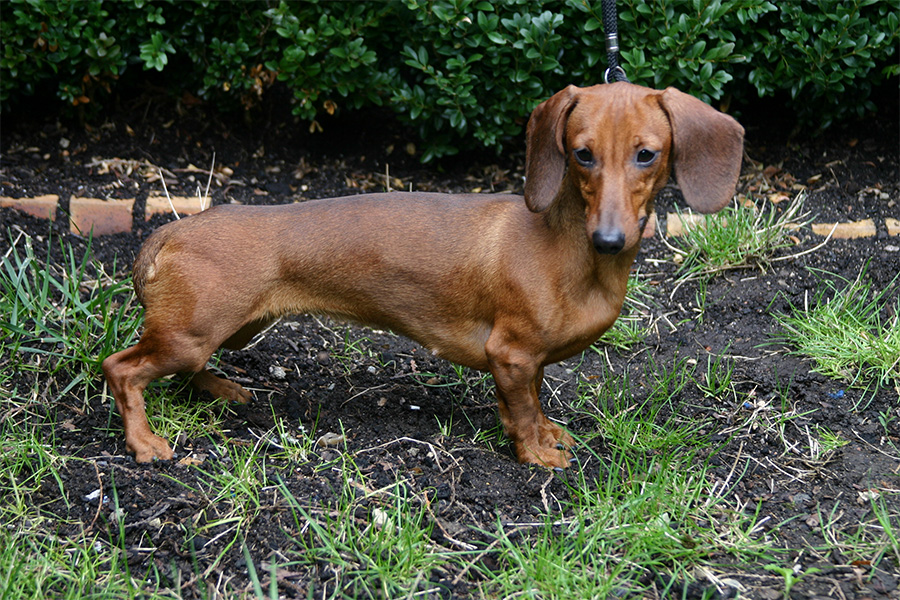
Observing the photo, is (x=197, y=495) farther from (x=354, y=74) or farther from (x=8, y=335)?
(x=354, y=74)

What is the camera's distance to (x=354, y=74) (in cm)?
498

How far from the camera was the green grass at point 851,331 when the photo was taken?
372cm

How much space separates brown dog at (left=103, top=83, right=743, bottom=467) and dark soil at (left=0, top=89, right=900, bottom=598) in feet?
0.93

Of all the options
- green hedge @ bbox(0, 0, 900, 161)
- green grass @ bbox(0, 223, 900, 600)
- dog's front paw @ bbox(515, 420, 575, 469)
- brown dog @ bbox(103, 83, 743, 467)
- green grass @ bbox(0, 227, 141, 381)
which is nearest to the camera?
green grass @ bbox(0, 223, 900, 600)

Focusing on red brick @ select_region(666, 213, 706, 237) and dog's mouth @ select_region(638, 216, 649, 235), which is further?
red brick @ select_region(666, 213, 706, 237)

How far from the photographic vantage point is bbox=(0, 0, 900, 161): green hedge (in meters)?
4.63

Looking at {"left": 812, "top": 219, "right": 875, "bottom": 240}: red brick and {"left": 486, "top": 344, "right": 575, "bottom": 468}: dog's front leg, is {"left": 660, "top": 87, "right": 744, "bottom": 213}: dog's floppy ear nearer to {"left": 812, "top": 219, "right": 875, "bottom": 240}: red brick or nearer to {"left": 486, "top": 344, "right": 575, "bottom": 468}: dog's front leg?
{"left": 486, "top": 344, "right": 575, "bottom": 468}: dog's front leg

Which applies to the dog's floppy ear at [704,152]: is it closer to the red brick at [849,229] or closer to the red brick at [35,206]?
→ the red brick at [849,229]

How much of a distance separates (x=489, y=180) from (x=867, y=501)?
3.01 meters

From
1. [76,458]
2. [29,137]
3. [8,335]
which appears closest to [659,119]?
[76,458]

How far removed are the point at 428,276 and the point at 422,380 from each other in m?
0.83

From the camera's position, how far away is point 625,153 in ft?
9.01

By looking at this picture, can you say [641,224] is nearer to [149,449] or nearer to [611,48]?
[611,48]

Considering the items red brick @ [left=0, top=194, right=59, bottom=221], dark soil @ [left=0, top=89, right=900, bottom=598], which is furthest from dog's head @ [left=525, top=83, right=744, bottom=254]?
red brick @ [left=0, top=194, right=59, bottom=221]
